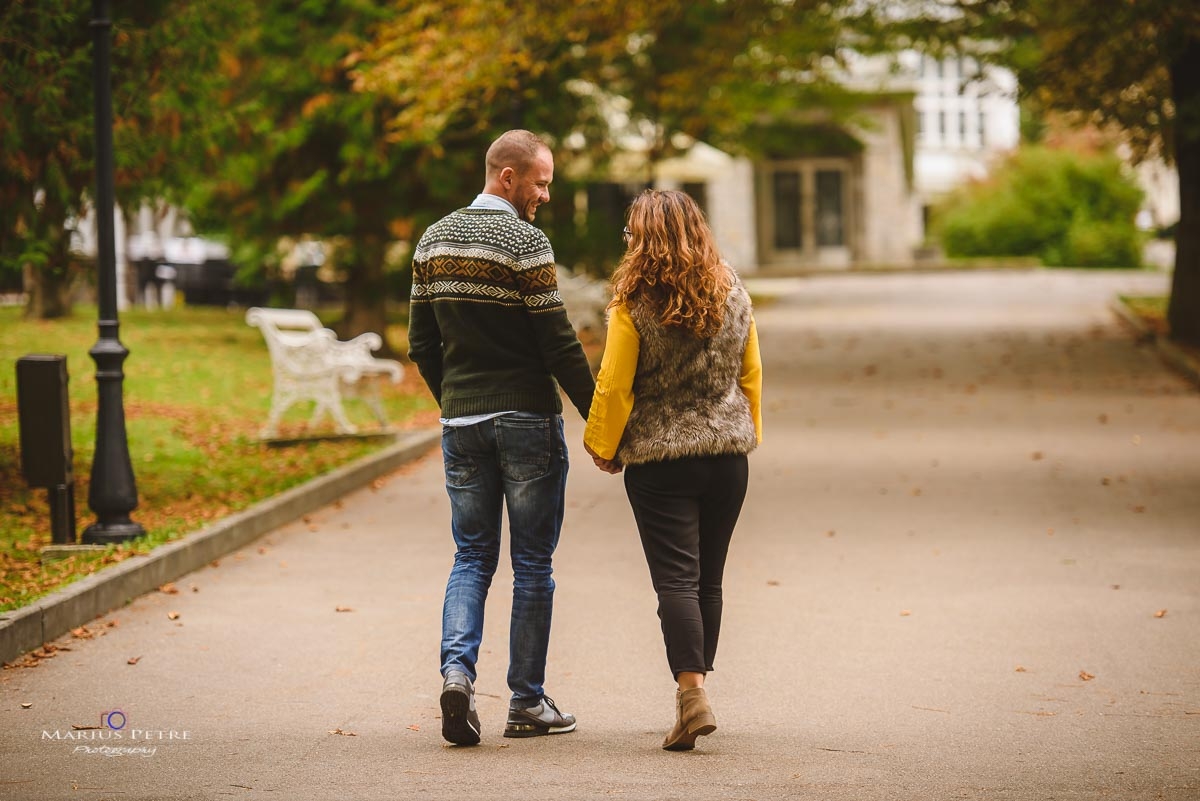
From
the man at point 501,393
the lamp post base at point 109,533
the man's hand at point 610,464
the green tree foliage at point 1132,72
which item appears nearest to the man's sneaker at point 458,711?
the man at point 501,393

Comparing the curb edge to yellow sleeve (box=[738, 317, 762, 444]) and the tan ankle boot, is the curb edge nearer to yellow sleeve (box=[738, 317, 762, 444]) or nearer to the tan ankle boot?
the tan ankle boot

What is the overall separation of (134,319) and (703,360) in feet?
73.3

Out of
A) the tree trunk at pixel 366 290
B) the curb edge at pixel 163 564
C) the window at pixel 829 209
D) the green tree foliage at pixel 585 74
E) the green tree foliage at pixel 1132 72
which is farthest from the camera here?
the window at pixel 829 209

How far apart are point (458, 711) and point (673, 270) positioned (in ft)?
5.48

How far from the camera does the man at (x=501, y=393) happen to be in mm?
5309

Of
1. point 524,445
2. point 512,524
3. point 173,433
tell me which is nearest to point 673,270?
point 524,445

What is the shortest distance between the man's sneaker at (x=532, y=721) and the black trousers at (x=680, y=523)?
530 mm

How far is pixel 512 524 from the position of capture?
551 cm

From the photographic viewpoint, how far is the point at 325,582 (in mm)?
8641

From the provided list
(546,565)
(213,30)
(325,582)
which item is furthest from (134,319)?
(546,565)

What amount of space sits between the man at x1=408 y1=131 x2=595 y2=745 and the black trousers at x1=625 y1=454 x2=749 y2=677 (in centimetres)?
33

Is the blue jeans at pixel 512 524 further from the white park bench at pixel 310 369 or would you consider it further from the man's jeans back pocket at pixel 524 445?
the white park bench at pixel 310 369

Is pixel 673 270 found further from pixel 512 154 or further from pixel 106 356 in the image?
pixel 106 356

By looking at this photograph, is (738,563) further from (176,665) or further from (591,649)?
(176,665)
